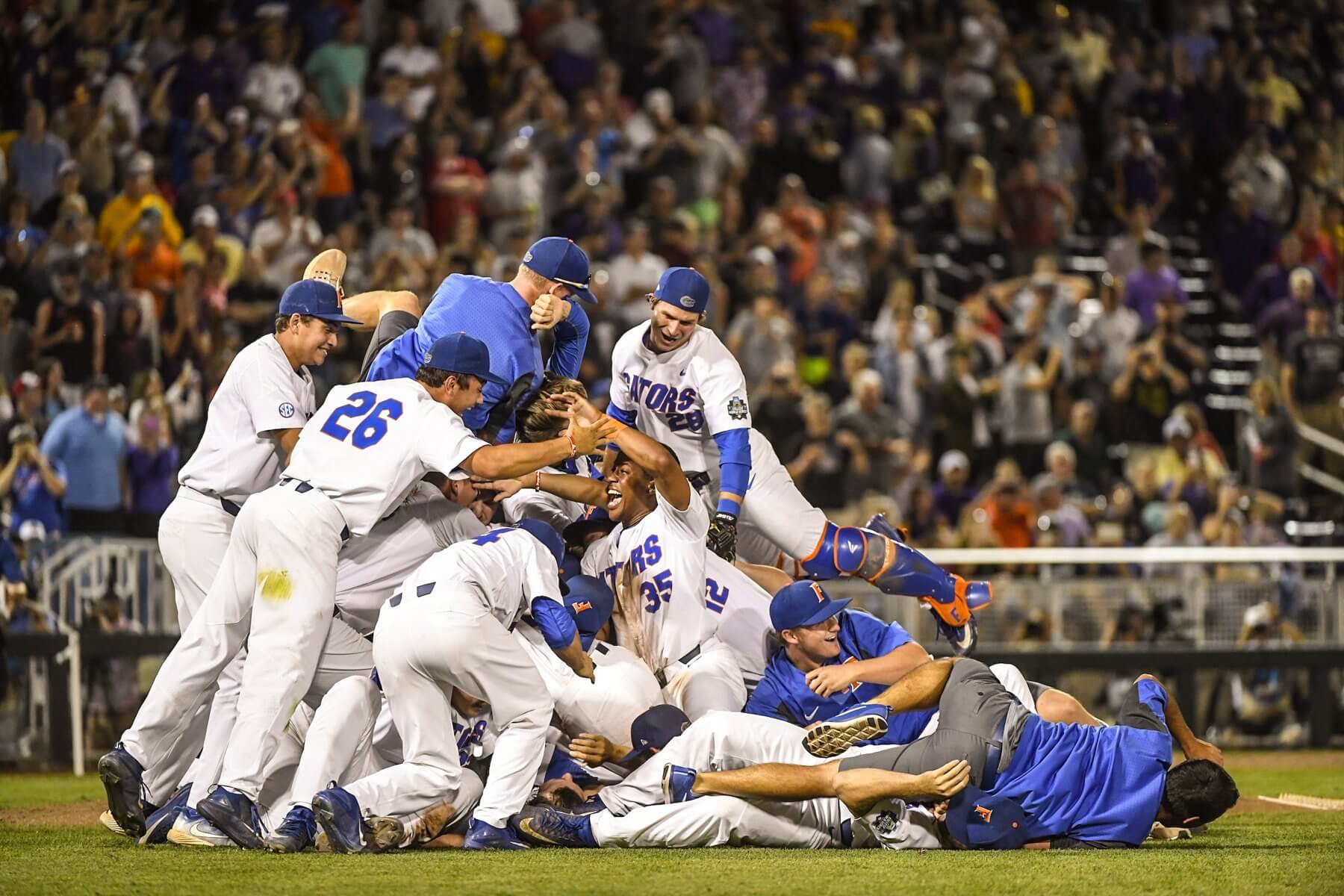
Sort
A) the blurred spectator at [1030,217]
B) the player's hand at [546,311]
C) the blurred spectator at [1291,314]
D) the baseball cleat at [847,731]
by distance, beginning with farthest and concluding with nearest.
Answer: the blurred spectator at [1030,217] < the blurred spectator at [1291,314] < the player's hand at [546,311] < the baseball cleat at [847,731]

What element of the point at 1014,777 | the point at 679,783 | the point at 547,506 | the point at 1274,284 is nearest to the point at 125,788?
the point at 679,783

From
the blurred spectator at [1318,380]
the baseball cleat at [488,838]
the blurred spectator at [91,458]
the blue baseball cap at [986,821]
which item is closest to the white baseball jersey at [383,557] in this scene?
the baseball cleat at [488,838]

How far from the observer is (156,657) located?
486 inches

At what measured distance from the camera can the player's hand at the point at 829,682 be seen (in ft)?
26.3

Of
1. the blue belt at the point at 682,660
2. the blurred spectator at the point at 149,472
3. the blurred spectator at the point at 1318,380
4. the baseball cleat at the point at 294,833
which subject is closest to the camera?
the baseball cleat at the point at 294,833

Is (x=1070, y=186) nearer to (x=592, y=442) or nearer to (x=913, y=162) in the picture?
(x=913, y=162)

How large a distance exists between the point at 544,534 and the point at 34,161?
8.62m

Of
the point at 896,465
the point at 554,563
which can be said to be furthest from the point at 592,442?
the point at 896,465

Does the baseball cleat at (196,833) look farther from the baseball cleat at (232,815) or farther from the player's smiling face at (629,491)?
the player's smiling face at (629,491)

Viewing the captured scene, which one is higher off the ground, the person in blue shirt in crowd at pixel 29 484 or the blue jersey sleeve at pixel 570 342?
the blue jersey sleeve at pixel 570 342

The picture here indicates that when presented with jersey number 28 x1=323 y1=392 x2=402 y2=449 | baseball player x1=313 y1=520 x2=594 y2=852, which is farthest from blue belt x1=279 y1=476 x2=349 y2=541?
baseball player x1=313 y1=520 x2=594 y2=852

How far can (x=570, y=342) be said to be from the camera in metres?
9.52

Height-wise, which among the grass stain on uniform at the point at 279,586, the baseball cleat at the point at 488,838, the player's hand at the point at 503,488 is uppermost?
the player's hand at the point at 503,488

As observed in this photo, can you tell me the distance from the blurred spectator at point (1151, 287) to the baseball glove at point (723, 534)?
353 inches
